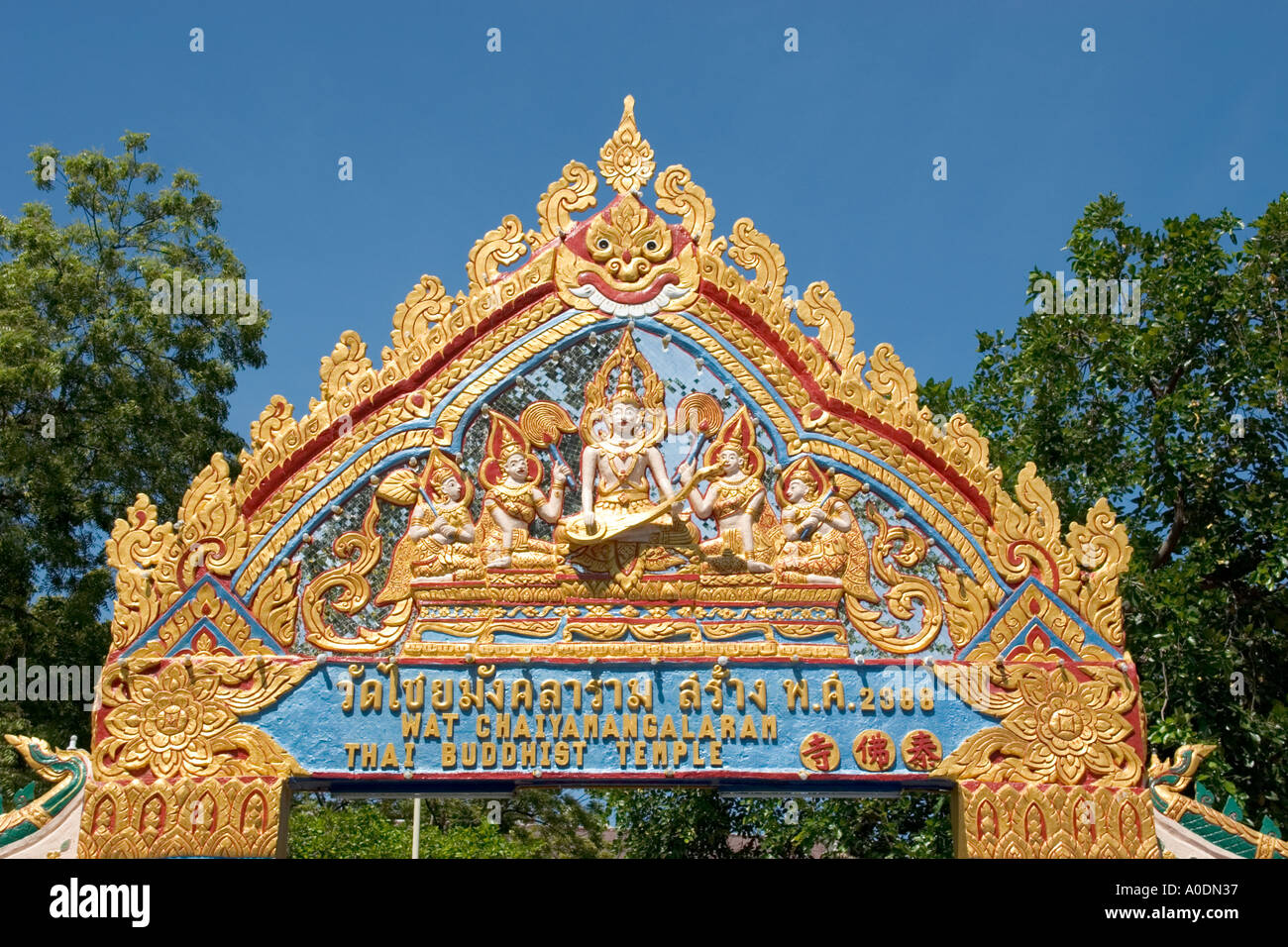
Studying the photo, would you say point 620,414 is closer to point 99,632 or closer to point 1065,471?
point 1065,471

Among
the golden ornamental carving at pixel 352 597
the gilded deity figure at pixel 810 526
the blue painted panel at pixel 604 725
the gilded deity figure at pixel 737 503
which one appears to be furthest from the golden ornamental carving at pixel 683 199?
the blue painted panel at pixel 604 725

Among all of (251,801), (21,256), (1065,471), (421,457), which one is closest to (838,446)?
(421,457)

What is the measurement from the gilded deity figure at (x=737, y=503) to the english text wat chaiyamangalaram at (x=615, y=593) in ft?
0.06

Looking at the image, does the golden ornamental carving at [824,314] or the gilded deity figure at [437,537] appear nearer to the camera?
the gilded deity figure at [437,537]

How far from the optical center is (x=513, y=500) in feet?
26.9

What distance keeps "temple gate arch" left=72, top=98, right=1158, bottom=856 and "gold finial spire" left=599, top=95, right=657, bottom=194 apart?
0.76 ft

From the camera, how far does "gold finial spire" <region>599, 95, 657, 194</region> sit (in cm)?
888

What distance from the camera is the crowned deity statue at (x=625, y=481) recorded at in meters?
8.09

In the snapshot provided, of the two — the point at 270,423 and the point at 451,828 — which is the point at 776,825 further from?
the point at 270,423

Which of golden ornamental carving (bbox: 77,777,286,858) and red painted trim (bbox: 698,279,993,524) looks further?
red painted trim (bbox: 698,279,993,524)

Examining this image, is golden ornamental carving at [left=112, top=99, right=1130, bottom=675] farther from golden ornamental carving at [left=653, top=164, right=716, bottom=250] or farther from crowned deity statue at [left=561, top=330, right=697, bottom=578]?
crowned deity statue at [left=561, top=330, right=697, bottom=578]

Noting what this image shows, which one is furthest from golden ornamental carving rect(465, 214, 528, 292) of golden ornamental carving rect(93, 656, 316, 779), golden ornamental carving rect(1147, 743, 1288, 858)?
golden ornamental carving rect(1147, 743, 1288, 858)

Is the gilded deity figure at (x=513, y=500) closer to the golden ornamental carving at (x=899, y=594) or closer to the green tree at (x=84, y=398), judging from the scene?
the golden ornamental carving at (x=899, y=594)
